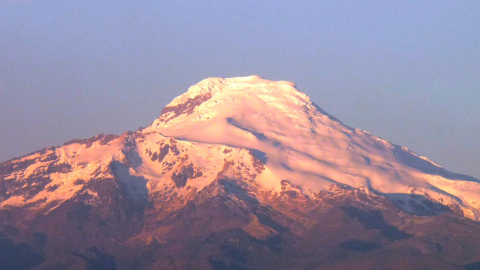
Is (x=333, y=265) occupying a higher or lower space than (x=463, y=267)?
lower

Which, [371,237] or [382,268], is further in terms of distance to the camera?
[371,237]

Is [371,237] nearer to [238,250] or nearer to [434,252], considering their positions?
[434,252]

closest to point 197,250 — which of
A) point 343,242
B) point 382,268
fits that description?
point 343,242

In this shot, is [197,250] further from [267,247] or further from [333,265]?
[333,265]

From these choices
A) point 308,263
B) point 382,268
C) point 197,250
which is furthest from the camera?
point 197,250

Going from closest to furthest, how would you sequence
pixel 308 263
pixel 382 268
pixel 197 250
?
pixel 382 268
pixel 308 263
pixel 197 250

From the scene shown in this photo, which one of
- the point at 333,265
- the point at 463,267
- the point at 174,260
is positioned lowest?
the point at 174,260

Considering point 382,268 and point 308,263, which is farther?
point 308,263

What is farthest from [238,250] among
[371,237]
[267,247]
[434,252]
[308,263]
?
[434,252]

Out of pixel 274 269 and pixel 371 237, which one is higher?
pixel 371 237
